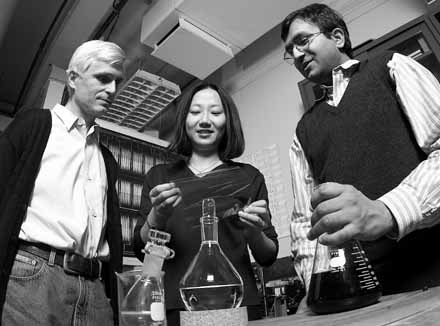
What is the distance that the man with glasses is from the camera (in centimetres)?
48

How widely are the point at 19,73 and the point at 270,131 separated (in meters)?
2.10

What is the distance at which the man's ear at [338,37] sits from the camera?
1.15 metres

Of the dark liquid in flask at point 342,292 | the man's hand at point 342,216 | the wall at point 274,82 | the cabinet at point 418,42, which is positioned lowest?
the dark liquid in flask at point 342,292

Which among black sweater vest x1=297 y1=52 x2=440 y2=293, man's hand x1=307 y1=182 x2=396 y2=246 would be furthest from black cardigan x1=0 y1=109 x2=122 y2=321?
man's hand x1=307 y1=182 x2=396 y2=246

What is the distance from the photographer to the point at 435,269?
2.31 ft

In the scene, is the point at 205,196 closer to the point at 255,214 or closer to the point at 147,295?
the point at 255,214

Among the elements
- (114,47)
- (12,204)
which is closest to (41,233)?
(12,204)

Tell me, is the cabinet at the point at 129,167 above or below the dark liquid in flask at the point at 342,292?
above

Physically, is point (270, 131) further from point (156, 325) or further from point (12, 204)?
point (156, 325)

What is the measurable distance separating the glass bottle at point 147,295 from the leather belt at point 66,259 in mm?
470

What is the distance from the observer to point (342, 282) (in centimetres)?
53

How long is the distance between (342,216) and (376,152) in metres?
0.50

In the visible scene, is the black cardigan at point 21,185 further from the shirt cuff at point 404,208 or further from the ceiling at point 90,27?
the ceiling at point 90,27

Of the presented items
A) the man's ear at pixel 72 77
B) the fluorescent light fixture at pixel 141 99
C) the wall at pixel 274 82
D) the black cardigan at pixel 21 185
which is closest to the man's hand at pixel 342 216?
the black cardigan at pixel 21 185
